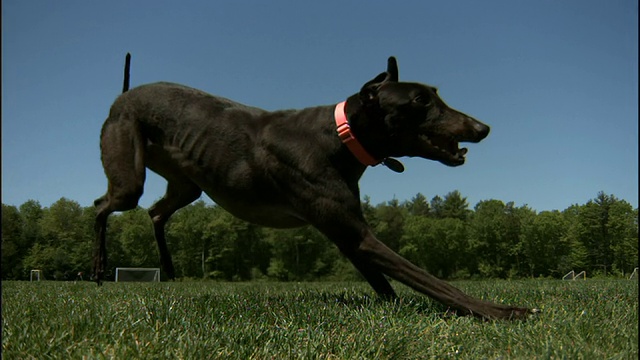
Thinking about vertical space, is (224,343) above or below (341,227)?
below

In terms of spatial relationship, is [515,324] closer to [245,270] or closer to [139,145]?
[139,145]

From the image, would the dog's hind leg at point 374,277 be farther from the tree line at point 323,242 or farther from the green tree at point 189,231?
the green tree at point 189,231

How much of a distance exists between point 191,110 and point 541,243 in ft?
83.3

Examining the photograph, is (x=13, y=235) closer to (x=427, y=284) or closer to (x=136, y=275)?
(x=427, y=284)

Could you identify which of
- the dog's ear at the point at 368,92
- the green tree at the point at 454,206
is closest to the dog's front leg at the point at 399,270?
the dog's ear at the point at 368,92

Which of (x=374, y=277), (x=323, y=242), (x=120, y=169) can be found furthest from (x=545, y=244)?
(x=323, y=242)

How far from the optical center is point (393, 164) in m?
3.76

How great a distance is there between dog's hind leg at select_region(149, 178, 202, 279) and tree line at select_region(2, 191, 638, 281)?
4.38 feet

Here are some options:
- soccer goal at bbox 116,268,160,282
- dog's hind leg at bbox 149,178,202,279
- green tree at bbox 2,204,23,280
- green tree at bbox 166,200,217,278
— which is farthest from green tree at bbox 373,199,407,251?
dog's hind leg at bbox 149,178,202,279

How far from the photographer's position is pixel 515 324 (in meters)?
2.84

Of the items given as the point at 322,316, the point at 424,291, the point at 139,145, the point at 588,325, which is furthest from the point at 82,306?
the point at 588,325

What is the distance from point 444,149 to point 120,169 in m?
2.82

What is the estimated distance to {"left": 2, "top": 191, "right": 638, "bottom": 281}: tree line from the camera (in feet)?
25.7

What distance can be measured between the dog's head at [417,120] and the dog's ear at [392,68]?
0.15 m
